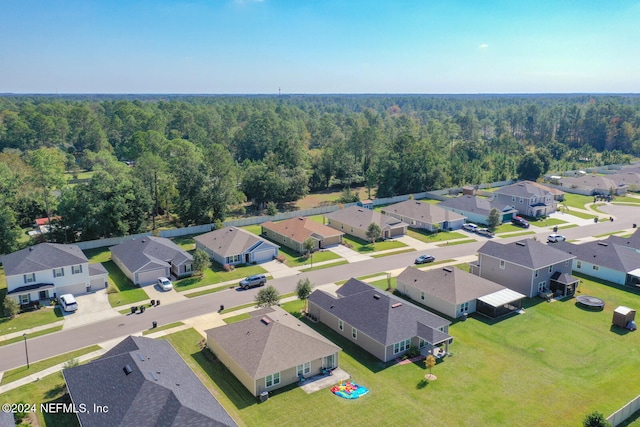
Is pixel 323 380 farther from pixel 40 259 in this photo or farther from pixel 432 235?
pixel 432 235

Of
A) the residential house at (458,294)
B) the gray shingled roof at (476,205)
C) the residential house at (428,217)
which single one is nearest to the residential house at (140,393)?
the residential house at (458,294)

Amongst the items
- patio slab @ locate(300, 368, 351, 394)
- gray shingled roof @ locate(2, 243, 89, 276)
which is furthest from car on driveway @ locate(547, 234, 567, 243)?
gray shingled roof @ locate(2, 243, 89, 276)

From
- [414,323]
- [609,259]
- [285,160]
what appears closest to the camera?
[414,323]

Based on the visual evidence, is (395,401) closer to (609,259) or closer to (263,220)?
(609,259)

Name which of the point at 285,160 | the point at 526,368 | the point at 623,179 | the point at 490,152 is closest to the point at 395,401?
the point at 526,368

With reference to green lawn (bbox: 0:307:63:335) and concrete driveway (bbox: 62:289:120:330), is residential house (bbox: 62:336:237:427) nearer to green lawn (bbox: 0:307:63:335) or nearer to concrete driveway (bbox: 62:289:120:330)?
concrete driveway (bbox: 62:289:120:330)
